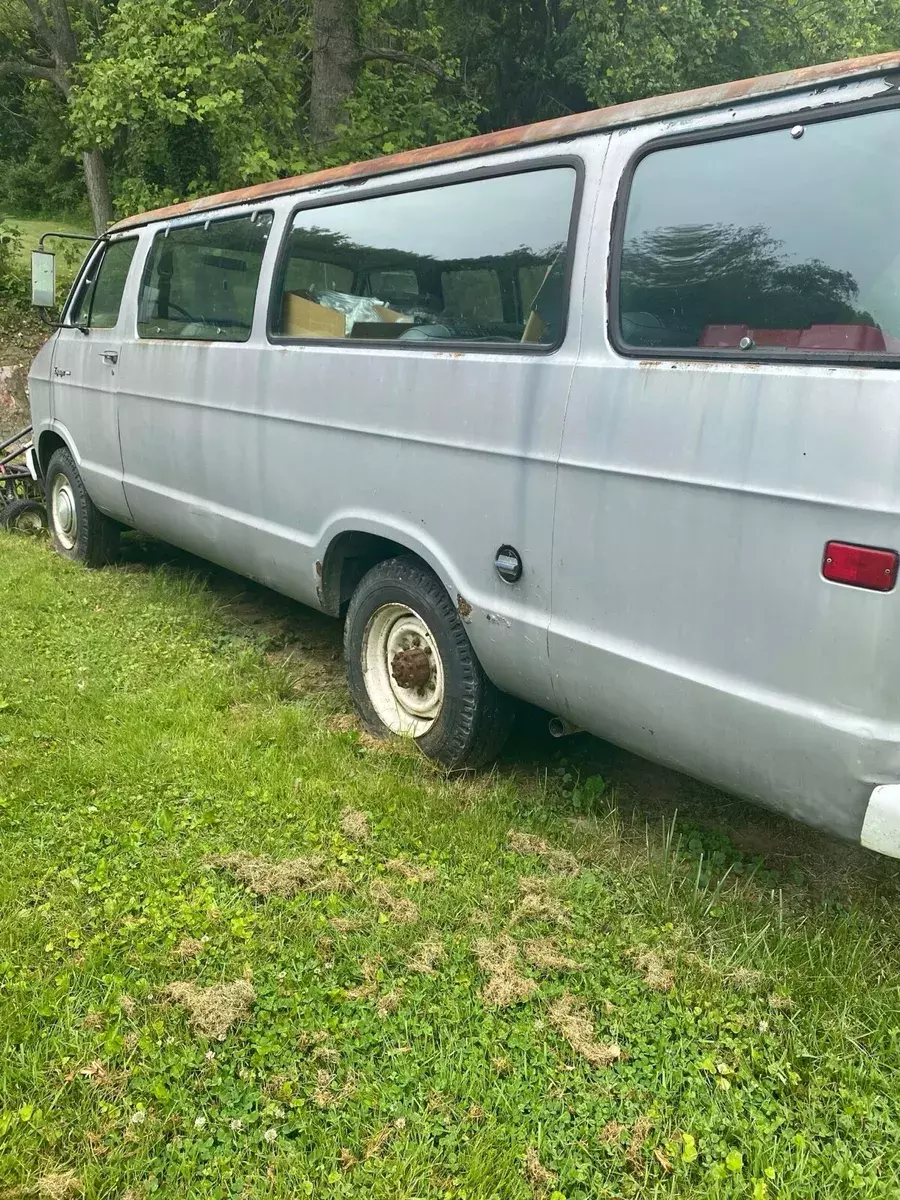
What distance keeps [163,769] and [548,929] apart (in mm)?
1509

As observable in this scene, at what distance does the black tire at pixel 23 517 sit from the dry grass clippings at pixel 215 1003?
504 cm

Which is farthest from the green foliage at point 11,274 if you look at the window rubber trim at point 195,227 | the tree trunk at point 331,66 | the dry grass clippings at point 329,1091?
the dry grass clippings at point 329,1091

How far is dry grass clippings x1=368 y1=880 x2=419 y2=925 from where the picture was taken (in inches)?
103

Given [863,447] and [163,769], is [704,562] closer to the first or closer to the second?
[863,447]

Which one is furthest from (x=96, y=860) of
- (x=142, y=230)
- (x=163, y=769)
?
(x=142, y=230)

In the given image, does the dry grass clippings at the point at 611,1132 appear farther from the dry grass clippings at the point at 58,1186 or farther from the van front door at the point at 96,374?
the van front door at the point at 96,374

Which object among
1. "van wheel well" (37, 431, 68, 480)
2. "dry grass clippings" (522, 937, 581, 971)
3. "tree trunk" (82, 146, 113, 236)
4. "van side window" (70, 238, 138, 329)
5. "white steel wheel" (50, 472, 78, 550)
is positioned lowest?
"dry grass clippings" (522, 937, 581, 971)

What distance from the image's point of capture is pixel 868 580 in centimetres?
201

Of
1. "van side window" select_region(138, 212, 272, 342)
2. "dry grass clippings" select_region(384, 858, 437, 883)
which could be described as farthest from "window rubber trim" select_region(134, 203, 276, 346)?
"dry grass clippings" select_region(384, 858, 437, 883)

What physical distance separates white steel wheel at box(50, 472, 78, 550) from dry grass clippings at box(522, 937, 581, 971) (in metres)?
4.41

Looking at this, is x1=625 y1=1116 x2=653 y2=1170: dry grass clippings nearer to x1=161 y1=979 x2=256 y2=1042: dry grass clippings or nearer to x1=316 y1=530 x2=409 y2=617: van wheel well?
x1=161 y1=979 x2=256 y2=1042: dry grass clippings

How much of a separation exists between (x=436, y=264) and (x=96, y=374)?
9.25ft

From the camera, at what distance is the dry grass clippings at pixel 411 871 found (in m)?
2.79

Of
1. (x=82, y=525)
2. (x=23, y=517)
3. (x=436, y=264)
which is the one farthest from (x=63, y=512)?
(x=436, y=264)
